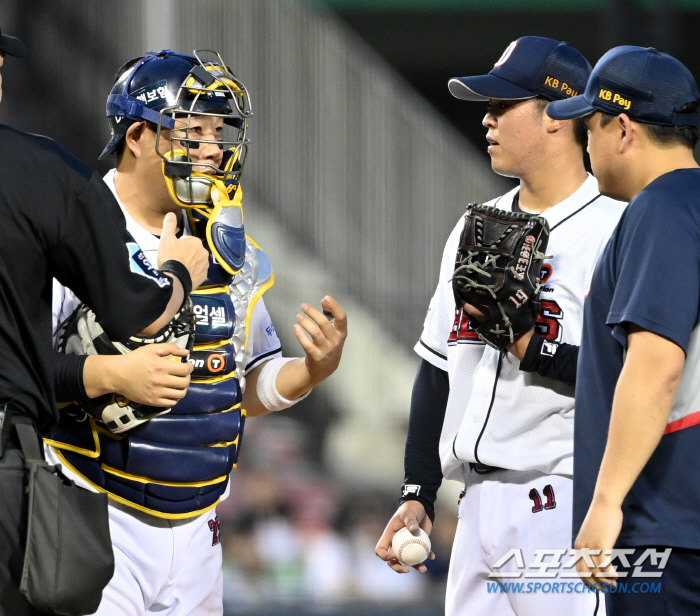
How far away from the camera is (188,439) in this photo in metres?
2.74

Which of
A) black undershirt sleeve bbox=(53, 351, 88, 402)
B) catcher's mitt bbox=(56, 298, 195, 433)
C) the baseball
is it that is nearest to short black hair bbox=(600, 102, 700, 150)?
catcher's mitt bbox=(56, 298, 195, 433)

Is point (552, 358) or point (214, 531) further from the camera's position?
point (214, 531)

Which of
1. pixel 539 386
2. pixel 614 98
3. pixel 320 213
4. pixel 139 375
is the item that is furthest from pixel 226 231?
pixel 320 213

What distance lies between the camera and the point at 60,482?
211cm

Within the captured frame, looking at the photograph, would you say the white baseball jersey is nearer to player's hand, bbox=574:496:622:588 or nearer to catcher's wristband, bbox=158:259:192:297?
player's hand, bbox=574:496:622:588

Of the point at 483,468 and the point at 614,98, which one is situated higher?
the point at 614,98

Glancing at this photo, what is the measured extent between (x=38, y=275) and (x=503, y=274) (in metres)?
1.17

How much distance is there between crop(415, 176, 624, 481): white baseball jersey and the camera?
2791 millimetres

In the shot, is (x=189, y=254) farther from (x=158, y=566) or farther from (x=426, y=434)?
(x=426, y=434)

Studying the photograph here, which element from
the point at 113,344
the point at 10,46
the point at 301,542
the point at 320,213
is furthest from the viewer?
the point at 320,213

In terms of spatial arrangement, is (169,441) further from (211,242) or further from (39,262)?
(39,262)

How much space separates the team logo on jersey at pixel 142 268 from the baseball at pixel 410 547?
1.11 metres

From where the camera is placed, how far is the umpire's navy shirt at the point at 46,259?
2.09 m

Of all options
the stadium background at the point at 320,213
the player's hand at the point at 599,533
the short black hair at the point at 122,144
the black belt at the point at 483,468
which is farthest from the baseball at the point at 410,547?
the stadium background at the point at 320,213
